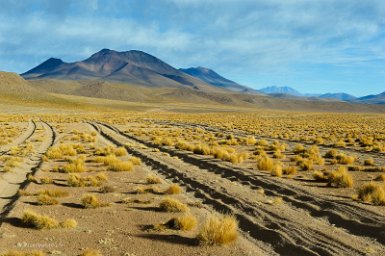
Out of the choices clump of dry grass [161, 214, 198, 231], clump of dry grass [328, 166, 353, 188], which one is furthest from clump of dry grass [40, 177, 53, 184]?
clump of dry grass [328, 166, 353, 188]

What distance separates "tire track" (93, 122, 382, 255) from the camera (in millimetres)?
8062

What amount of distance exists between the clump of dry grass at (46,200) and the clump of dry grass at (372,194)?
8506mm

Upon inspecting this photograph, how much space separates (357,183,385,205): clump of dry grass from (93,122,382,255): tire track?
10.3ft

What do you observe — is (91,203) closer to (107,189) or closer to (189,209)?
(107,189)

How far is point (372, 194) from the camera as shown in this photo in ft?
39.0

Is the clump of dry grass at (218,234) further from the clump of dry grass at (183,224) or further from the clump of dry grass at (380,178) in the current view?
the clump of dry grass at (380,178)

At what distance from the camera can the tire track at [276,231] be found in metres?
8.06

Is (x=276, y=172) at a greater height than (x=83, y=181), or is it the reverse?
(x=276, y=172)

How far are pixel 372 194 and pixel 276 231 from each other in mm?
4411

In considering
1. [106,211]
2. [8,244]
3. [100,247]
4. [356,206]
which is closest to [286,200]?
[356,206]

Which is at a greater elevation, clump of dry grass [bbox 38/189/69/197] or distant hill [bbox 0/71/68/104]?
distant hill [bbox 0/71/68/104]

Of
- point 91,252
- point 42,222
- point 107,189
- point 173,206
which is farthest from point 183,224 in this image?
point 107,189

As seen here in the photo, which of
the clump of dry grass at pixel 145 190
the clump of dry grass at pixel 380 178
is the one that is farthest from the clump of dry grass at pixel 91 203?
the clump of dry grass at pixel 380 178

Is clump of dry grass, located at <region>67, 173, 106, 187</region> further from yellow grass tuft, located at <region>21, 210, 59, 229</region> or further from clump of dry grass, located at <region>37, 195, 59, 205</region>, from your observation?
yellow grass tuft, located at <region>21, 210, 59, 229</region>
